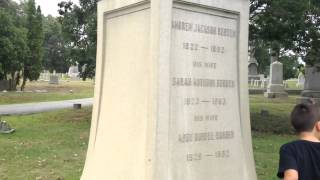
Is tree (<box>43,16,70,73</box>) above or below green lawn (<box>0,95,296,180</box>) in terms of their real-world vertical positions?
above

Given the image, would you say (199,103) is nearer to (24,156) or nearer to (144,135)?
(144,135)

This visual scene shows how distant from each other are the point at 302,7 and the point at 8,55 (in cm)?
2166

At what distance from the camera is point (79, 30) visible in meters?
16.2

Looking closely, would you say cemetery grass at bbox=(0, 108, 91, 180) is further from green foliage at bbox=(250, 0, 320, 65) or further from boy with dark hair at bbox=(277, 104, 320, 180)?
green foliage at bbox=(250, 0, 320, 65)

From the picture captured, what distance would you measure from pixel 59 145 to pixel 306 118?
885 cm

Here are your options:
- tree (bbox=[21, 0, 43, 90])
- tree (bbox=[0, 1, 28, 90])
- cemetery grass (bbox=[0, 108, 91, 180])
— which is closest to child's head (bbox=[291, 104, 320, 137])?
cemetery grass (bbox=[0, 108, 91, 180])

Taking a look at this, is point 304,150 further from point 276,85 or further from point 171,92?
point 276,85

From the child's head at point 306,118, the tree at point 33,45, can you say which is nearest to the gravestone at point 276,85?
the tree at point 33,45

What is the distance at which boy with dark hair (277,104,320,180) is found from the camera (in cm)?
292

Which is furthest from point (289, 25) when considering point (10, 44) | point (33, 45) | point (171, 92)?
point (33, 45)

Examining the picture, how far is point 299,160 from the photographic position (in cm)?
293

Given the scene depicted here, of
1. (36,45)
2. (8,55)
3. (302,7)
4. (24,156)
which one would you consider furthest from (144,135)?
(36,45)

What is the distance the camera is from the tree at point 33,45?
3872 cm

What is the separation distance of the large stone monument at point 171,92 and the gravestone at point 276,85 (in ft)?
79.3
